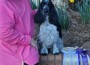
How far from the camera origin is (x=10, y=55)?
342 centimetres

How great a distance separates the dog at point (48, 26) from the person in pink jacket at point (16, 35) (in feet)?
0.49

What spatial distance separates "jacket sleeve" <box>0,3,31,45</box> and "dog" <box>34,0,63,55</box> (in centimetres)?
41

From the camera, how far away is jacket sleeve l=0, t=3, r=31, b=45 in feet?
10.5

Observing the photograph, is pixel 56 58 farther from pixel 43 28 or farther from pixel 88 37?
pixel 88 37

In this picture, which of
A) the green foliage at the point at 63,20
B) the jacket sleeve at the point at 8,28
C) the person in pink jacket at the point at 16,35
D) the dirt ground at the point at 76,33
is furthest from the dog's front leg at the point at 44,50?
the green foliage at the point at 63,20

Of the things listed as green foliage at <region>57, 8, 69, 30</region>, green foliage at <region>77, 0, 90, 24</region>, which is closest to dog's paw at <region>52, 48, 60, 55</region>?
green foliage at <region>57, 8, 69, 30</region>

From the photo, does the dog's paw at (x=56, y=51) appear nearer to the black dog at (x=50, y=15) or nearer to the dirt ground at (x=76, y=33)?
the black dog at (x=50, y=15)

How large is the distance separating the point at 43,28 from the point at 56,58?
387 mm

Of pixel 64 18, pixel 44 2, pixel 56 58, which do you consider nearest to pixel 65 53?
pixel 56 58

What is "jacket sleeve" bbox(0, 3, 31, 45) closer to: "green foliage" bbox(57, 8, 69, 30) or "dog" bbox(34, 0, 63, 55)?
"dog" bbox(34, 0, 63, 55)

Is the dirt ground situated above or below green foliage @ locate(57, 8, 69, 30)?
below

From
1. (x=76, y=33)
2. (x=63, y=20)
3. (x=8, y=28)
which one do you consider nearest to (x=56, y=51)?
(x=8, y=28)

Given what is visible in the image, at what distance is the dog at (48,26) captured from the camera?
366 cm

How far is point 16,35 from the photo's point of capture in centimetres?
331
